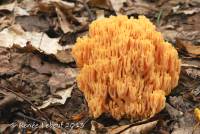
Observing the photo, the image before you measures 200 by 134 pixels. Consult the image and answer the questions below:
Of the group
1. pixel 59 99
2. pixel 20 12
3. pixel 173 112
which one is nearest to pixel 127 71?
pixel 173 112

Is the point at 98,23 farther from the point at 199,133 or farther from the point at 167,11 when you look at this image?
the point at 167,11

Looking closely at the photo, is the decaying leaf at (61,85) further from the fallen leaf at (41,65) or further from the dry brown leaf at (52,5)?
the dry brown leaf at (52,5)

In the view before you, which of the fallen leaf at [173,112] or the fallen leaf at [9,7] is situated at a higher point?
the fallen leaf at [9,7]

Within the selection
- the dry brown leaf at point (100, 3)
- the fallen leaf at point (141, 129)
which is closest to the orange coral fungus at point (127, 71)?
the fallen leaf at point (141, 129)

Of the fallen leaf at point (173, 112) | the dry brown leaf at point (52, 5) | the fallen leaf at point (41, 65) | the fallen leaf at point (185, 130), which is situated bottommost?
the fallen leaf at point (185, 130)

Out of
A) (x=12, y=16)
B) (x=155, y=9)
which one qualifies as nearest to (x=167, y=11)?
(x=155, y=9)
